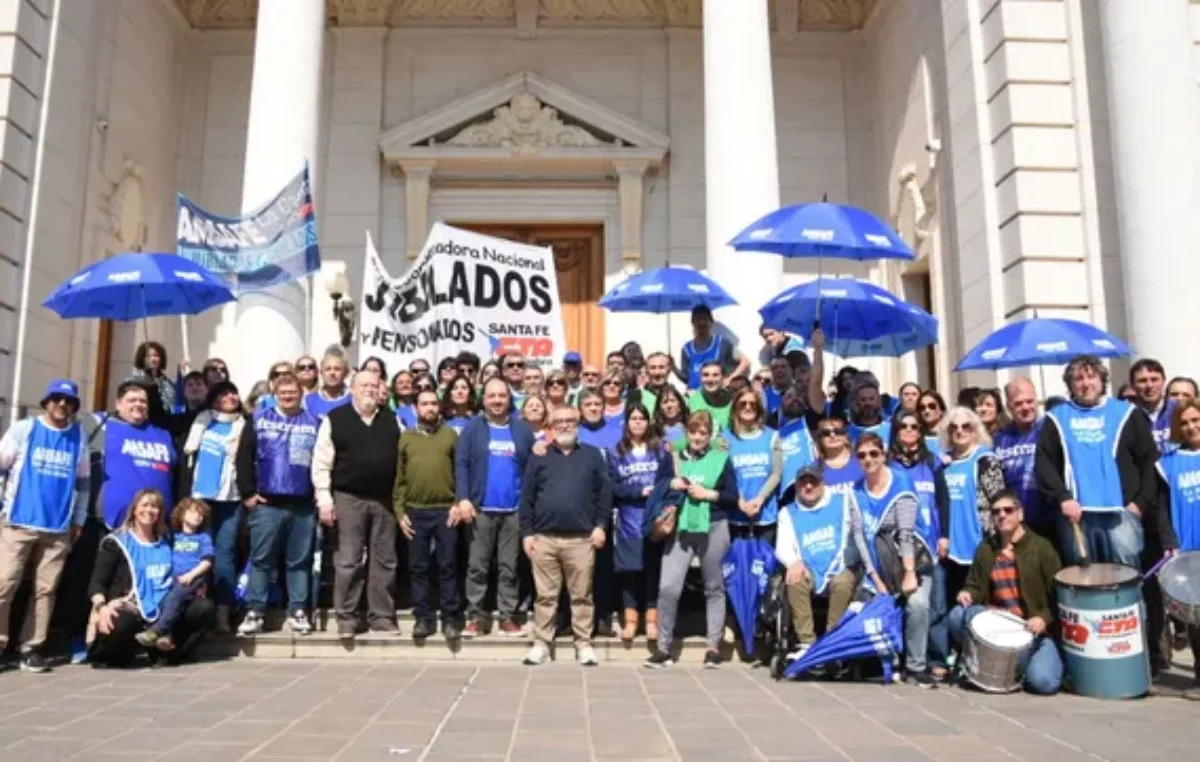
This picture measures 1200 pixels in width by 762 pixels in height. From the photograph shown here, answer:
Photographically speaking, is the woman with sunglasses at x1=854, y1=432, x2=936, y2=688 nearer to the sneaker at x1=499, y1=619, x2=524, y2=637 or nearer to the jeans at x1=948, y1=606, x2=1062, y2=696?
the jeans at x1=948, y1=606, x2=1062, y2=696

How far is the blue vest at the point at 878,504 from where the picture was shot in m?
6.75

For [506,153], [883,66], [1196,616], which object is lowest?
[1196,616]

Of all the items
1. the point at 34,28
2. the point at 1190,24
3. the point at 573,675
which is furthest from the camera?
the point at 34,28

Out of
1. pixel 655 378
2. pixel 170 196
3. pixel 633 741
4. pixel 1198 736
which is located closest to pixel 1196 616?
pixel 1198 736

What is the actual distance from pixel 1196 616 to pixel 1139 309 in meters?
4.62

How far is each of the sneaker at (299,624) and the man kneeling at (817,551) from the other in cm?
367

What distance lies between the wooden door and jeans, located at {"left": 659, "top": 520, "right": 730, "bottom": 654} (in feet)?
28.0

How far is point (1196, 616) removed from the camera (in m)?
5.93

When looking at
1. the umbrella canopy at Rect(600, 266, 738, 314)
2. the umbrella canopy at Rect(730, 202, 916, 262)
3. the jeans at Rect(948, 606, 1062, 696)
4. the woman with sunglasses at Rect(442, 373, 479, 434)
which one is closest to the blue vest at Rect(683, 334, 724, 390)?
the umbrella canopy at Rect(600, 266, 738, 314)

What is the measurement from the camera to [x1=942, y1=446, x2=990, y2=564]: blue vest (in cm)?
689

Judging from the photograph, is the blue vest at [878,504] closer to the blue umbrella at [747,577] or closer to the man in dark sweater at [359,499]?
the blue umbrella at [747,577]

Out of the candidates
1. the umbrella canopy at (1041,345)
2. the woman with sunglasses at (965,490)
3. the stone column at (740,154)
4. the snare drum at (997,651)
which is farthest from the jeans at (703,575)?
the stone column at (740,154)

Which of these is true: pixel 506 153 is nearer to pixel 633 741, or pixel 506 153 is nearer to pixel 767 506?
pixel 767 506

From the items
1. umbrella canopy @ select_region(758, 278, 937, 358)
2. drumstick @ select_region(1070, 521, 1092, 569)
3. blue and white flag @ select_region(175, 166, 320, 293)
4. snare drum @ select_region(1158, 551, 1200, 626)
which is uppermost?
blue and white flag @ select_region(175, 166, 320, 293)
